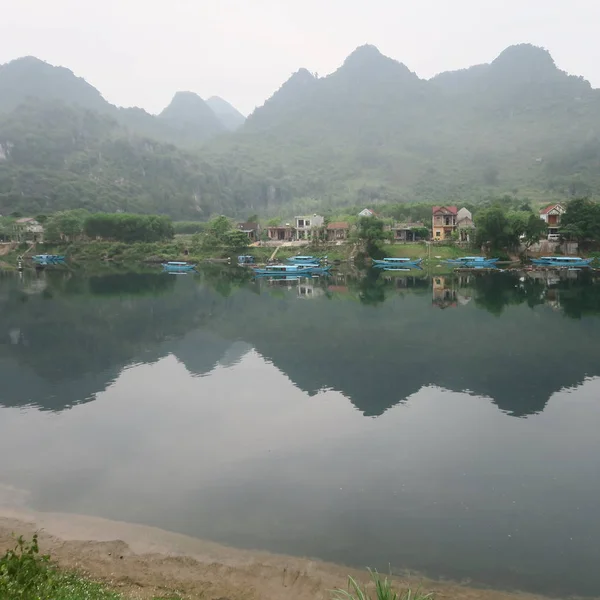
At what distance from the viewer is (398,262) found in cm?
8056

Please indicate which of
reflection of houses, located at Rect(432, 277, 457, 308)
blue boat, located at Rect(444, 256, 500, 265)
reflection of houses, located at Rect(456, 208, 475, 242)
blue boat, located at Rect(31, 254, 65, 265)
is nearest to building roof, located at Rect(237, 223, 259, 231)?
blue boat, located at Rect(31, 254, 65, 265)

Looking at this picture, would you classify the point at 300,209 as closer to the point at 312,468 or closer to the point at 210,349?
the point at 210,349

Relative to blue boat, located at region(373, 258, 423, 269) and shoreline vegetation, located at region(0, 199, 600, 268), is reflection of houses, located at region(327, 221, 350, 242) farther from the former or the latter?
blue boat, located at region(373, 258, 423, 269)

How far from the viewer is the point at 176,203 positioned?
610 ft

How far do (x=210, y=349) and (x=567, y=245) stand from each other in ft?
215

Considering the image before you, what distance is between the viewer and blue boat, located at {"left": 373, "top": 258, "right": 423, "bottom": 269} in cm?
7938

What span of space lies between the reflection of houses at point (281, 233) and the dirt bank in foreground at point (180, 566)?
94.3 m

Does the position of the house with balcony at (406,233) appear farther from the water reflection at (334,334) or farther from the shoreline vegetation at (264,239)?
the water reflection at (334,334)

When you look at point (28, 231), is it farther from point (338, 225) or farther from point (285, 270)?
point (338, 225)

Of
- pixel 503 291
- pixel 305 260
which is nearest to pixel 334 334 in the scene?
pixel 503 291

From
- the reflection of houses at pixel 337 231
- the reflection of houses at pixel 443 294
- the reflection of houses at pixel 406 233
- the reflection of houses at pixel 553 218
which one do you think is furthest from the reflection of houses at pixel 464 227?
the reflection of houses at pixel 443 294

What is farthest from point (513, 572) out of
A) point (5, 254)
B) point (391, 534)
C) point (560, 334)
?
point (5, 254)

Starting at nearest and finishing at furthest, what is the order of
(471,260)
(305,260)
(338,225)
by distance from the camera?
(471,260), (305,260), (338,225)

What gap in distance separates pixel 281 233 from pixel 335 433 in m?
90.1
